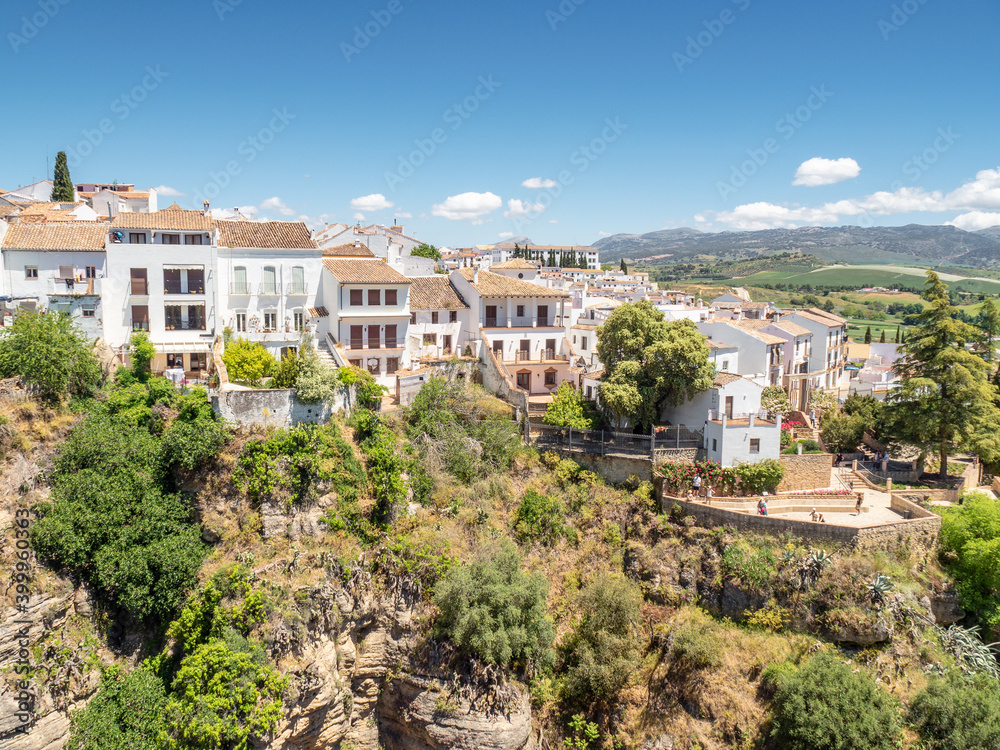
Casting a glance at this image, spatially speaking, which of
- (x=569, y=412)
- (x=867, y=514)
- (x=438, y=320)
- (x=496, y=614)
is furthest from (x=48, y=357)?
(x=867, y=514)

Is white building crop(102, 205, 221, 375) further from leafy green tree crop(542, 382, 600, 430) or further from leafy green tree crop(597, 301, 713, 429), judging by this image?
leafy green tree crop(597, 301, 713, 429)

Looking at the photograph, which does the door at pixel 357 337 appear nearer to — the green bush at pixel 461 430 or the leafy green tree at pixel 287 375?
the green bush at pixel 461 430

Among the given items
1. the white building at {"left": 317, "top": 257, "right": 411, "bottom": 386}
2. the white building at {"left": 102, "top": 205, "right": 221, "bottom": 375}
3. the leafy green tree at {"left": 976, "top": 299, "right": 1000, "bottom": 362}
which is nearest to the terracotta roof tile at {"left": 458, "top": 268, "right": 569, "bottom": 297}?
the white building at {"left": 317, "top": 257, "right": 411, "bottom": 386}

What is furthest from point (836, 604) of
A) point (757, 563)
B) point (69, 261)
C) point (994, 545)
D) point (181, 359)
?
point (69, 261)

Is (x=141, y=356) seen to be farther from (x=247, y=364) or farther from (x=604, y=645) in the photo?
(x=604, y=645)

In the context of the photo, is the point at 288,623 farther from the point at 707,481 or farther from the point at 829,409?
the point at 829,409

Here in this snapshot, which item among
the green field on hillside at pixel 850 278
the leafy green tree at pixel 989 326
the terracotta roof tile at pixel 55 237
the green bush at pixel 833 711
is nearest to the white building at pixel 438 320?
the terracotta roof tile at pixel 55 237

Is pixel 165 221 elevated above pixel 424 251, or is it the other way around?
pixel 424 251
